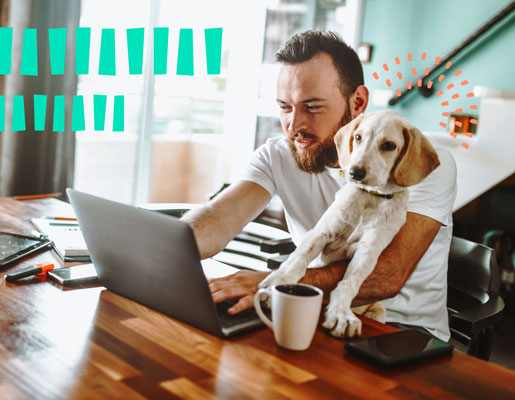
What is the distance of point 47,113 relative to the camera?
11.9ft

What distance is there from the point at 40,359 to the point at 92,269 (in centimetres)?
46

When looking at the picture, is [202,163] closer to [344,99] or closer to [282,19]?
[282,19]

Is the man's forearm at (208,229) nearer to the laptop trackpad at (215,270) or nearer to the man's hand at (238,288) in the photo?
the laptop trackpad at (215,270)

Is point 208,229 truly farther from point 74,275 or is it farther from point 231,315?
point 231,315

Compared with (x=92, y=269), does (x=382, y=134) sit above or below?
above

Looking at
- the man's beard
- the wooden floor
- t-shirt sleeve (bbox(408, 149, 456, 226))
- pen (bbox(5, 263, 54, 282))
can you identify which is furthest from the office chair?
the wooden floor

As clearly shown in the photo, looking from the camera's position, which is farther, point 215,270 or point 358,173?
point 215,270

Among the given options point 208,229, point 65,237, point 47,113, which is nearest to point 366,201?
point 208,229

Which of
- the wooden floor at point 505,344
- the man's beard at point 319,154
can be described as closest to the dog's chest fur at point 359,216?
the man's beard at point 319,154

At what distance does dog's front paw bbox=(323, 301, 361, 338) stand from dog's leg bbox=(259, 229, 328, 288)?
11 centimetres

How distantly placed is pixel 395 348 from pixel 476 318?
1.46 ft

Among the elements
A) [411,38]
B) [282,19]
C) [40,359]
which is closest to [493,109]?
[411,38]

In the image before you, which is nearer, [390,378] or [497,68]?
[390,378]

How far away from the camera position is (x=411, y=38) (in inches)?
189
